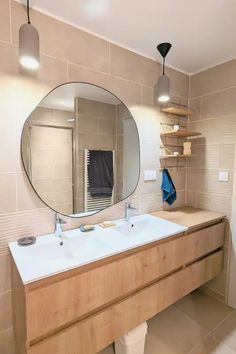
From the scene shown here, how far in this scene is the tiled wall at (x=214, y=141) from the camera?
6.14 ft

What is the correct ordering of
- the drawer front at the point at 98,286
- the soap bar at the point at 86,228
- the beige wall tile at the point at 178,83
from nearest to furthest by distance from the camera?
1. the drawer front at the point at 98,286
2. the soap bar at the point at 86,228
3. the beige wall tile at the point at 178,83

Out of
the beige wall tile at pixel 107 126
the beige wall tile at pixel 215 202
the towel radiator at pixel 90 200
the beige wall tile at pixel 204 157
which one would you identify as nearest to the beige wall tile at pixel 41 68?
the beige wall tile at pixel 107 126

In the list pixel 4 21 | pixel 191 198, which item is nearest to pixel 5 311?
pixel 4 21

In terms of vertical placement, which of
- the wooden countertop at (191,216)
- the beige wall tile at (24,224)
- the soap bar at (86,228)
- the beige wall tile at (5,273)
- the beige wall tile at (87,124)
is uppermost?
the beige wall tile at (87,124)

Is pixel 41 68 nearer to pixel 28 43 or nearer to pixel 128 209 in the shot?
pixel 28 43

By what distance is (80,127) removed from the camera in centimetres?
150

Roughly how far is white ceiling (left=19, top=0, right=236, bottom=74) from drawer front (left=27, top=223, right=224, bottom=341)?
59.3 inches

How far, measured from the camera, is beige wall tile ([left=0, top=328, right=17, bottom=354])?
1265 millimetres

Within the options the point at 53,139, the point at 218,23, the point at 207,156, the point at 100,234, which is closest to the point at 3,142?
the point at 53,139

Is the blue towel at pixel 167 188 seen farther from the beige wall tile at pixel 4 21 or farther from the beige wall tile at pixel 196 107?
the beige wall tile at pixel 4 21

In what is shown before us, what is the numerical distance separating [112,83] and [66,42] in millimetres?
422

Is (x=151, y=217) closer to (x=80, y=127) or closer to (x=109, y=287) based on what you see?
(x=109, y=287)

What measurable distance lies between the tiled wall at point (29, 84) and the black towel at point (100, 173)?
0.17m

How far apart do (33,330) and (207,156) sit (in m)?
1.94
